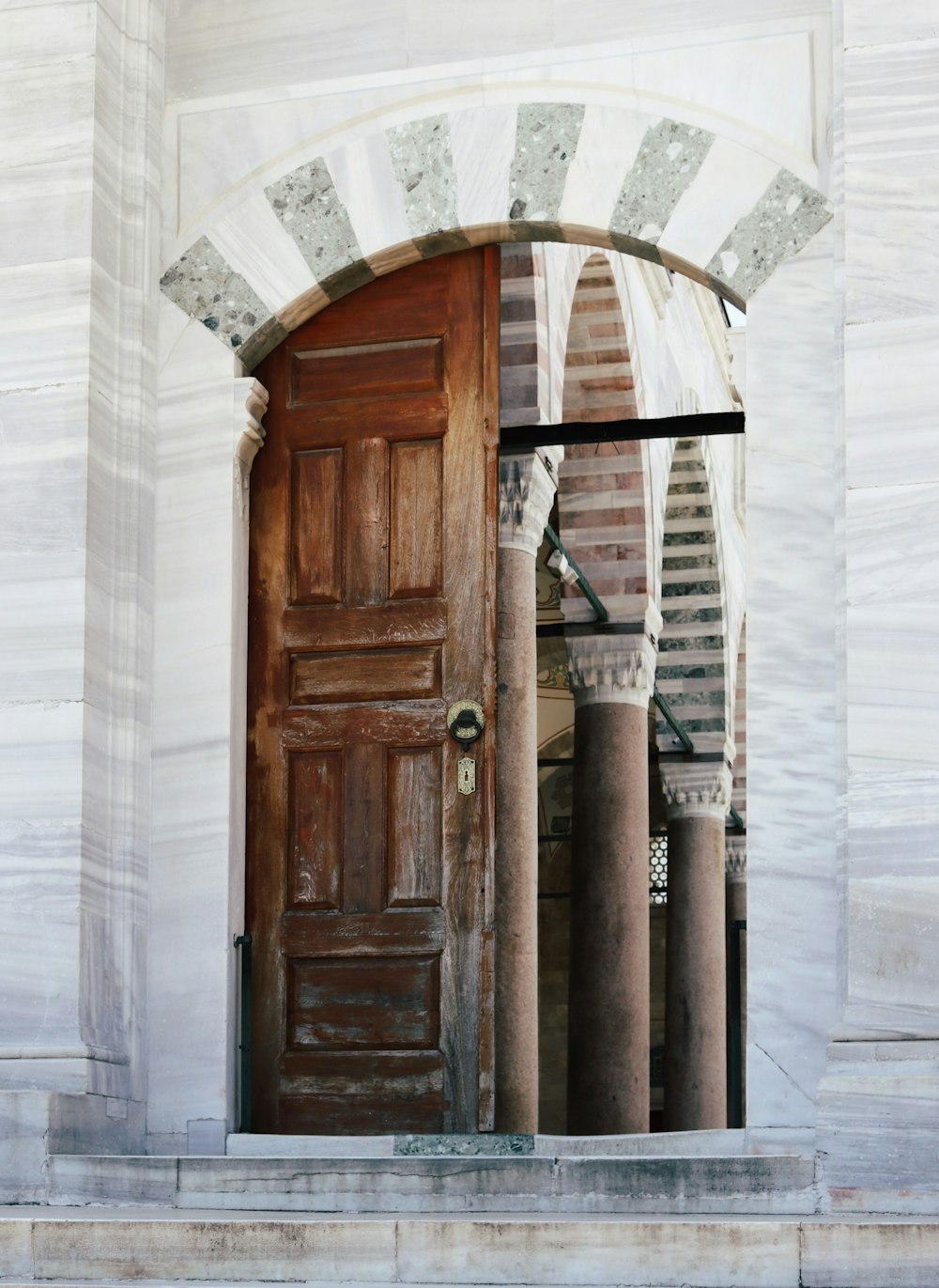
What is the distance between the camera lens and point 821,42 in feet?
18.5

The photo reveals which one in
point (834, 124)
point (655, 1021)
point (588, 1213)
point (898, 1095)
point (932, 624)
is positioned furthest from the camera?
point (655, 1021)

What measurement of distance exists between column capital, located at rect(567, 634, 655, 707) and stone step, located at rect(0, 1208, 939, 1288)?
6.36 meters

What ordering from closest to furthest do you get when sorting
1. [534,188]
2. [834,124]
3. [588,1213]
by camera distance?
[588,1213] < [834,124] < [534,188]

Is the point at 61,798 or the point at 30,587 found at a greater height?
the point at 30,587

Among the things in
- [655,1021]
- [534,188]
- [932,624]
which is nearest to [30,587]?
[534,188]

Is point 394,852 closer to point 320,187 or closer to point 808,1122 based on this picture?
point 808,1122

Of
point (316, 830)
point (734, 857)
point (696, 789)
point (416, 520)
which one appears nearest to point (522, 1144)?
point (316, 830)

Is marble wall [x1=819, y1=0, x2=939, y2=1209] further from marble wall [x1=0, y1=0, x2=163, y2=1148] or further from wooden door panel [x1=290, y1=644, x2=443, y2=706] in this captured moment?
marble wall [x1=0, y1=0, x2=163, y2=1148]

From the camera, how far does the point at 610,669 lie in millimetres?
10375

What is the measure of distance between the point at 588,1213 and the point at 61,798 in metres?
2.00

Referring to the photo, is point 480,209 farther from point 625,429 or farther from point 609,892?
point 609,892

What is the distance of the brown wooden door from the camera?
5750mm

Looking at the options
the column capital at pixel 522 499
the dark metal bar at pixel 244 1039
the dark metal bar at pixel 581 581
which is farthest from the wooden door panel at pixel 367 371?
the dark metal bar at pixel 581 581

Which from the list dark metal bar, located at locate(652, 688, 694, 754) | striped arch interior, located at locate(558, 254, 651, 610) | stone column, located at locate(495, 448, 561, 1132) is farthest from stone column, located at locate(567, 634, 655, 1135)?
dark metal bar, located at locate(652, 688, 694, 754)
